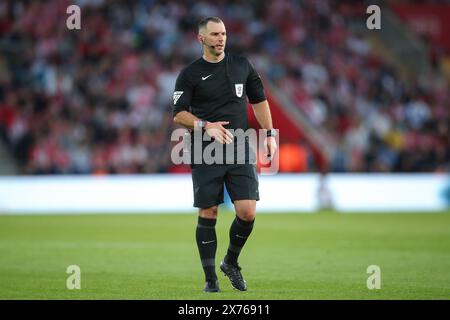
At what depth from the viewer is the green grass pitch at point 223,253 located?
9.48m

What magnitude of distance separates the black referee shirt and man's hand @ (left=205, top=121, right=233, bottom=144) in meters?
0.23

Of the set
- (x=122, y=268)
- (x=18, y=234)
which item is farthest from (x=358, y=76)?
(x=122, y=268)

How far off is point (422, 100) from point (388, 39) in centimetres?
436

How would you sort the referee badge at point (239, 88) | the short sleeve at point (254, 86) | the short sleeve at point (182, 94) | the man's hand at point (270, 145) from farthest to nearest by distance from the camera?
1. the short sleeve at point (254, 86)
2. the man's hand at point (270, 145)
3. the referee badge at point (239, 88)
4. the short sleeve at point (182, 94)

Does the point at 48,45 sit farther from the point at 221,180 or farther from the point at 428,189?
the point at 221,180

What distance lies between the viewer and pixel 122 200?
24188 millimetres

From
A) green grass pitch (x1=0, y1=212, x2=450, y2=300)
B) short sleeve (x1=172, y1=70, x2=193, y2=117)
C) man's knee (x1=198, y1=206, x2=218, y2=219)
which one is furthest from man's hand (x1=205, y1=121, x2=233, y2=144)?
green grass pitch (x1=0, y1=212, x2=450, y2=300)

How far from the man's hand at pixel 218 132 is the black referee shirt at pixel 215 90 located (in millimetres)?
229

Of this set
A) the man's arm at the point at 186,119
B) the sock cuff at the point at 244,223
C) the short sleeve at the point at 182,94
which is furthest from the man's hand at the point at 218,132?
the sock cuff at the point at 244,223

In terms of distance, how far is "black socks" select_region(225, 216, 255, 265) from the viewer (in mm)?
9633

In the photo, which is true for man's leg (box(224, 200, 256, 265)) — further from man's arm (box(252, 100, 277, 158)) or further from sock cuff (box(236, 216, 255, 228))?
man's arm (box(252, 100, 277, 158))

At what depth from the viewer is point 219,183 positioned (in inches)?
372

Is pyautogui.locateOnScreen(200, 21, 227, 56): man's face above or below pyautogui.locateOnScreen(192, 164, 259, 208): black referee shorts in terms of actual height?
above

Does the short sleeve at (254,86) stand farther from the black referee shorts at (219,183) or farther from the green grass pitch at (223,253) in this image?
the green grass pitch at (223,253)
